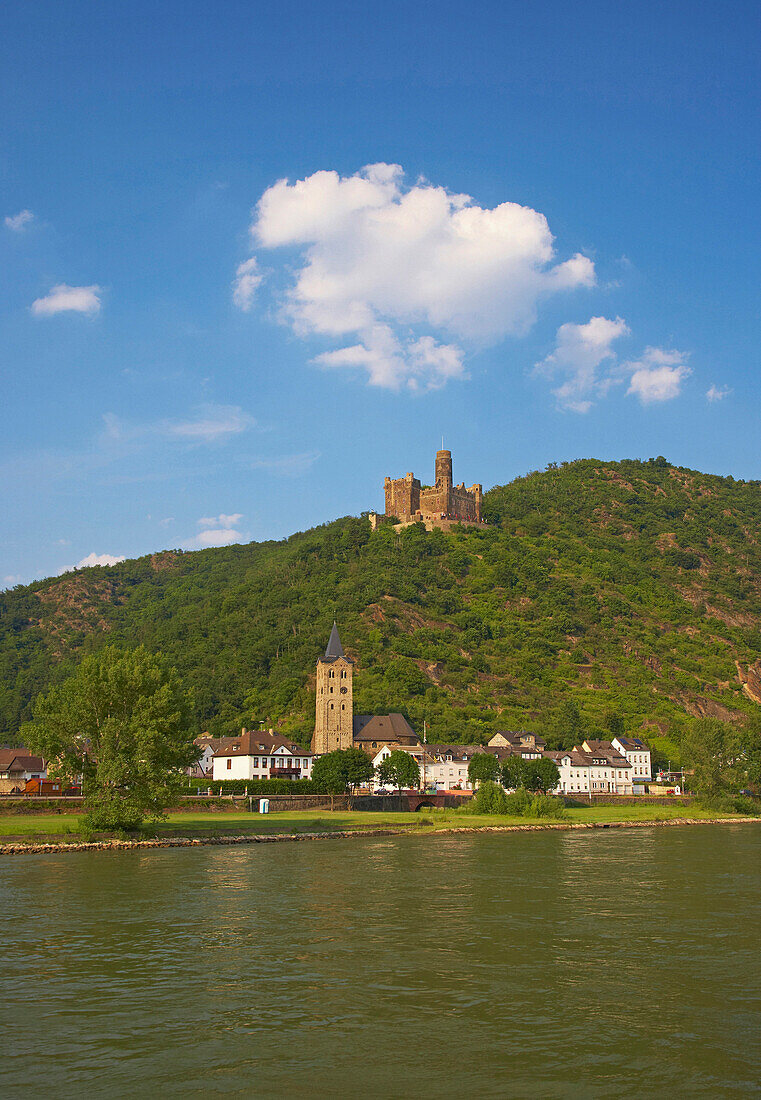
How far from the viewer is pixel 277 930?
1169 inches

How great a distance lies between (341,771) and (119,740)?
141ft

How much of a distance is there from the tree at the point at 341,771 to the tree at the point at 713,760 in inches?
1445

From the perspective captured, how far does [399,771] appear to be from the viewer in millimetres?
106938

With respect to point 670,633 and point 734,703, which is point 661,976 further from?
point 670,633

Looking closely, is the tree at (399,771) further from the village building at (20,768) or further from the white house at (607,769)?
the village building at (20,768)

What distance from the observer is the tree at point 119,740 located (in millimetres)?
55469

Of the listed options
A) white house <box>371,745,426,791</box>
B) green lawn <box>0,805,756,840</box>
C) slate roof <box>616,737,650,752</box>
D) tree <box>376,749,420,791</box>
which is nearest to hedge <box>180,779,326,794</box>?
green lawn <box>0,805,756,840</box>

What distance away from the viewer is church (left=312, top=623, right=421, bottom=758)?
127 metres

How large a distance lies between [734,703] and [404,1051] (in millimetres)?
157577

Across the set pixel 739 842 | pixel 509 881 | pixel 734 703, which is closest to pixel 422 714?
pixel 734 703

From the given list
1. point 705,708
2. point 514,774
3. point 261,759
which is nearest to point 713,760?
point 514,774

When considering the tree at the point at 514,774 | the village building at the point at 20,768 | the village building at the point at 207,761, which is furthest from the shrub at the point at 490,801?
the village building at the point at 20,768

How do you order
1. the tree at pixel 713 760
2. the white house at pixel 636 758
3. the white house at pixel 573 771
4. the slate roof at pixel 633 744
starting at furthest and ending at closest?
the slate roof at pixel 633 744, the white house at pixel 636 758, the white house at pixel 573 771, the tree at pixel 713 760

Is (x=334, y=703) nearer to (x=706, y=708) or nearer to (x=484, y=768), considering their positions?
(x=484, y=768)
